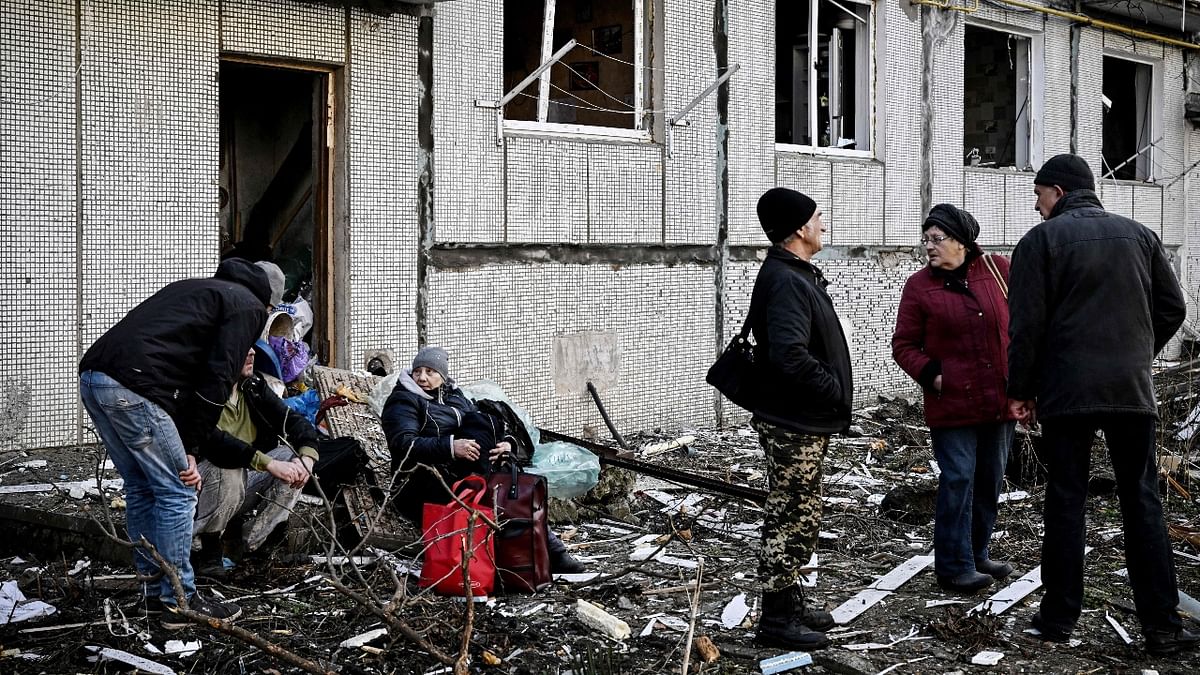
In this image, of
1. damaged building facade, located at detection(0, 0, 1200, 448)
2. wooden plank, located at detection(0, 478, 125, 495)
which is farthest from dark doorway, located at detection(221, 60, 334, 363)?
wooden plank, located at detection(0, 478, 125, 495)

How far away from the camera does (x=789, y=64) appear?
1202 cm

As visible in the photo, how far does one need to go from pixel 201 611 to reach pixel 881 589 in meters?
3.04

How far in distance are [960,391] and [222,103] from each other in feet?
23.4

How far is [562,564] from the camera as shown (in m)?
6.09

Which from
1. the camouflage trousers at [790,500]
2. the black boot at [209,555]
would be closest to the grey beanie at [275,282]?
the black boot at [209,555]

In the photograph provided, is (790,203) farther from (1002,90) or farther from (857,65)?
(1002,90)

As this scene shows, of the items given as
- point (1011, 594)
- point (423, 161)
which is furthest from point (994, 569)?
point (423, 161)

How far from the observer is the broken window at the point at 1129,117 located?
15.9 metres

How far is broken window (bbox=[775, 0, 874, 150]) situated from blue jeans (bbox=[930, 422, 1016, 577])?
6470 mm

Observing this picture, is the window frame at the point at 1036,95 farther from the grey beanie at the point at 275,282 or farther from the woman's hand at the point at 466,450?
the grey beanie at the point at 275,282

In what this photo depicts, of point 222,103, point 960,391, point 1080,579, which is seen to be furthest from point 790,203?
point 222,103

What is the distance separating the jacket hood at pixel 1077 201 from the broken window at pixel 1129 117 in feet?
38.0

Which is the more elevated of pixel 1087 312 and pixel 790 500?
pixel 1087 312

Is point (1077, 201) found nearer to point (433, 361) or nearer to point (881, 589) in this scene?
point (881, 589)
